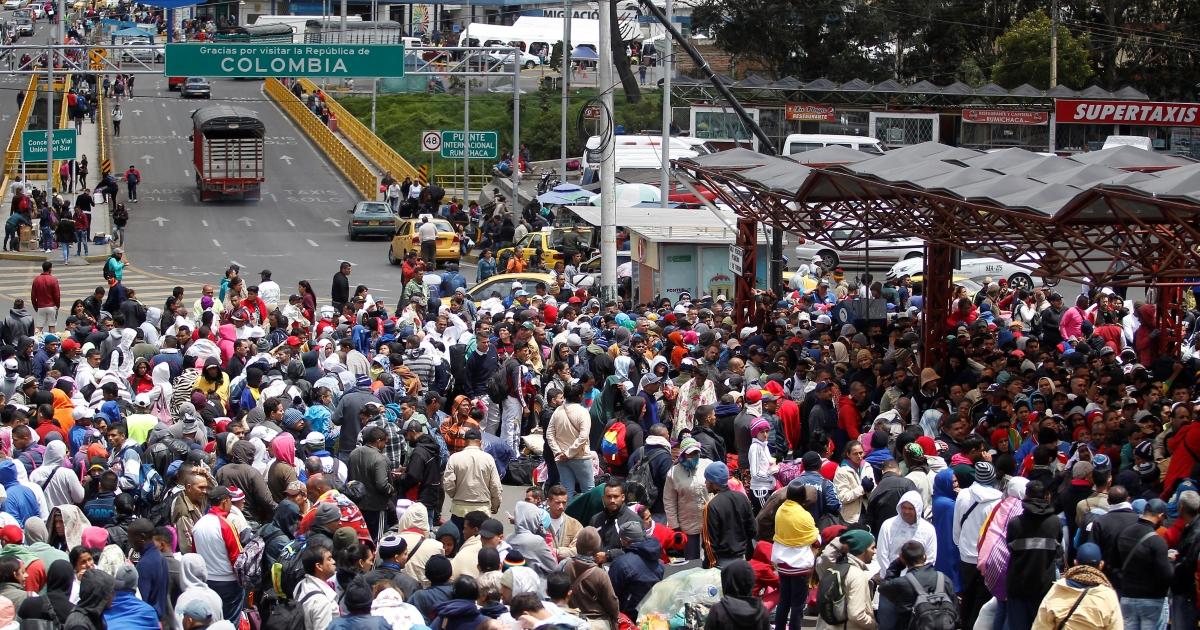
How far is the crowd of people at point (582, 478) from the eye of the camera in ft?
28.2

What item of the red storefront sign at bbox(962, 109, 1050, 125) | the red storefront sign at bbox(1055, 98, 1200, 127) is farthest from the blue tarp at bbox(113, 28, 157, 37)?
the red storefront sign at bbox(1055, 98, 1200, 127)

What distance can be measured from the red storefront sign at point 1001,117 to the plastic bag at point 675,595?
4198cm

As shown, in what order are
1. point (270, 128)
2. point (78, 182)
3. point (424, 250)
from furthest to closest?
point (270, 128)
point (78, 182)
point (424, 250)

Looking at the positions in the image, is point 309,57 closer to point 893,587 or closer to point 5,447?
point 5,447

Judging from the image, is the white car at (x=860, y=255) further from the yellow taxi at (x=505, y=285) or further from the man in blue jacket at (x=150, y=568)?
the man in blue jacket at (x=150, y=568)

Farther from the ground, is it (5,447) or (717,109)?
(717,109)

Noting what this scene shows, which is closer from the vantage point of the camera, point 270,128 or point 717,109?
point 717,109

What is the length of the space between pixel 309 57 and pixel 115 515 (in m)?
23.7

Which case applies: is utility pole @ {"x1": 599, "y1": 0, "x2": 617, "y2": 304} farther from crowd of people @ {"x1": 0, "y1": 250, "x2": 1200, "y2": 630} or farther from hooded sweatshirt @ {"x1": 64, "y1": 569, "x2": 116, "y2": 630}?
hooded sweatshirt @ {"x1": 64, "y1": 569, "x2": 116, "y2": 630}

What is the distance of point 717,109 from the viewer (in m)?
49.8

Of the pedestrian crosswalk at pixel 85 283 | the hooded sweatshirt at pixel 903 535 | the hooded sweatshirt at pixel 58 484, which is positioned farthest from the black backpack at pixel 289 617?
the pedestrian crosswalk at pixel 85 283

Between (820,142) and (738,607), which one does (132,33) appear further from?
(738,607)

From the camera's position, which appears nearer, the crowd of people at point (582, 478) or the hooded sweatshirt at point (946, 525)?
the crowd of people at point (582, 478)

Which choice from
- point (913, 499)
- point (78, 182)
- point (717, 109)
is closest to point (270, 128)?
point (78, 182)
